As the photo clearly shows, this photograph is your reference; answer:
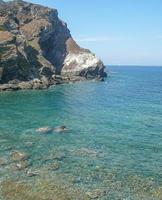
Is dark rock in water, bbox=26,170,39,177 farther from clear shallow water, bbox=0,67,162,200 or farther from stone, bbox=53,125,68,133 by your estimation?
stone, bbox=53,125,68,133

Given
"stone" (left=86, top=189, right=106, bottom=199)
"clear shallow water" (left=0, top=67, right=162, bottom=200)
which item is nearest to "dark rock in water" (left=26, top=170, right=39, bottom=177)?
"clear shallow water" (left=0, top=67, right=162, bottom=200)

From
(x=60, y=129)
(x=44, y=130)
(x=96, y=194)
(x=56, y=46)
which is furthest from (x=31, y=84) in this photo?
(x=96, y=194)

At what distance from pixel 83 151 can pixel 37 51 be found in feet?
329

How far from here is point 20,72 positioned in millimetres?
118438

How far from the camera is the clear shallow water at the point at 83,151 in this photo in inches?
1377

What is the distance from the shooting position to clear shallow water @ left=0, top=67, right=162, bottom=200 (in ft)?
115

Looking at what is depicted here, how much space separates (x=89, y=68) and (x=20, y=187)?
12600 cm

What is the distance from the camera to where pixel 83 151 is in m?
47.2

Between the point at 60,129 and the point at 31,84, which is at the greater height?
the point at 31,84

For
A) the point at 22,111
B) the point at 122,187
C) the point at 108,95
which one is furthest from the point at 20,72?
the point at 122,187

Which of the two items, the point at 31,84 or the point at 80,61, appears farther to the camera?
the point at 80,61

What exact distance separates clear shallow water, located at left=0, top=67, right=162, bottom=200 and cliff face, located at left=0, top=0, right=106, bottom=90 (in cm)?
3377

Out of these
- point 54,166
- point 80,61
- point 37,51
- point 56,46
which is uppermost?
point 56,46

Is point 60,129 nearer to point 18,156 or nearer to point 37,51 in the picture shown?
point 18,156
